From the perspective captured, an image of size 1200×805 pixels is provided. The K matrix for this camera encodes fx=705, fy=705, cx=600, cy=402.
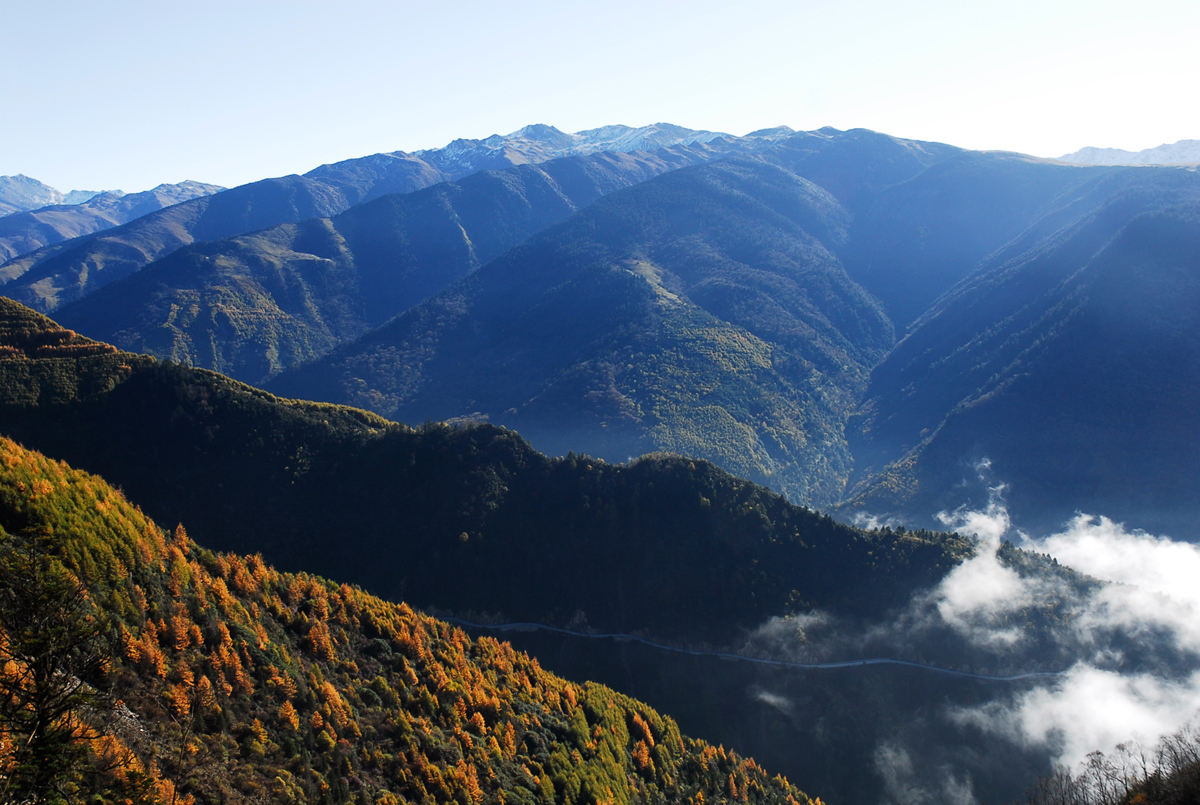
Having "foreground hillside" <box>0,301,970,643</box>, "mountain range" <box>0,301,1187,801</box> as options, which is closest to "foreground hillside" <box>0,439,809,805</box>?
"mountain range" <box>0,301,1187,801</box>

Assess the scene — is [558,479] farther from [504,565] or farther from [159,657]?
[159,657]

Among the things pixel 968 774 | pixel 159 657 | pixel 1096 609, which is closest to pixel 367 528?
pixel 159 657

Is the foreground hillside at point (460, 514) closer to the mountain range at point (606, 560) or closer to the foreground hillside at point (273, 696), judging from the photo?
the mountain range at point (606, 560)

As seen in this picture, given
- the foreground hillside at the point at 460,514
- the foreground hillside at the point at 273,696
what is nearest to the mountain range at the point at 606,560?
the foreground hillside at the point at 460,514

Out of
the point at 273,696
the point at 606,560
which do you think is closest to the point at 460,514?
the point at 606,560

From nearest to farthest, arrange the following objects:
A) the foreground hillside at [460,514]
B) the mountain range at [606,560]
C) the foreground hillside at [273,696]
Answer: the foreground hillside at [273,696], the mountain range at [606,560], the foreground hillside at [460,514]

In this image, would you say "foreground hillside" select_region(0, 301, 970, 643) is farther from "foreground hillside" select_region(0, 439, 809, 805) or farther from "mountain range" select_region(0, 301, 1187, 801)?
"foreground hillside" select_region(0, 439, 809, 805)

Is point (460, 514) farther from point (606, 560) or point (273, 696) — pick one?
point (273, 696)
